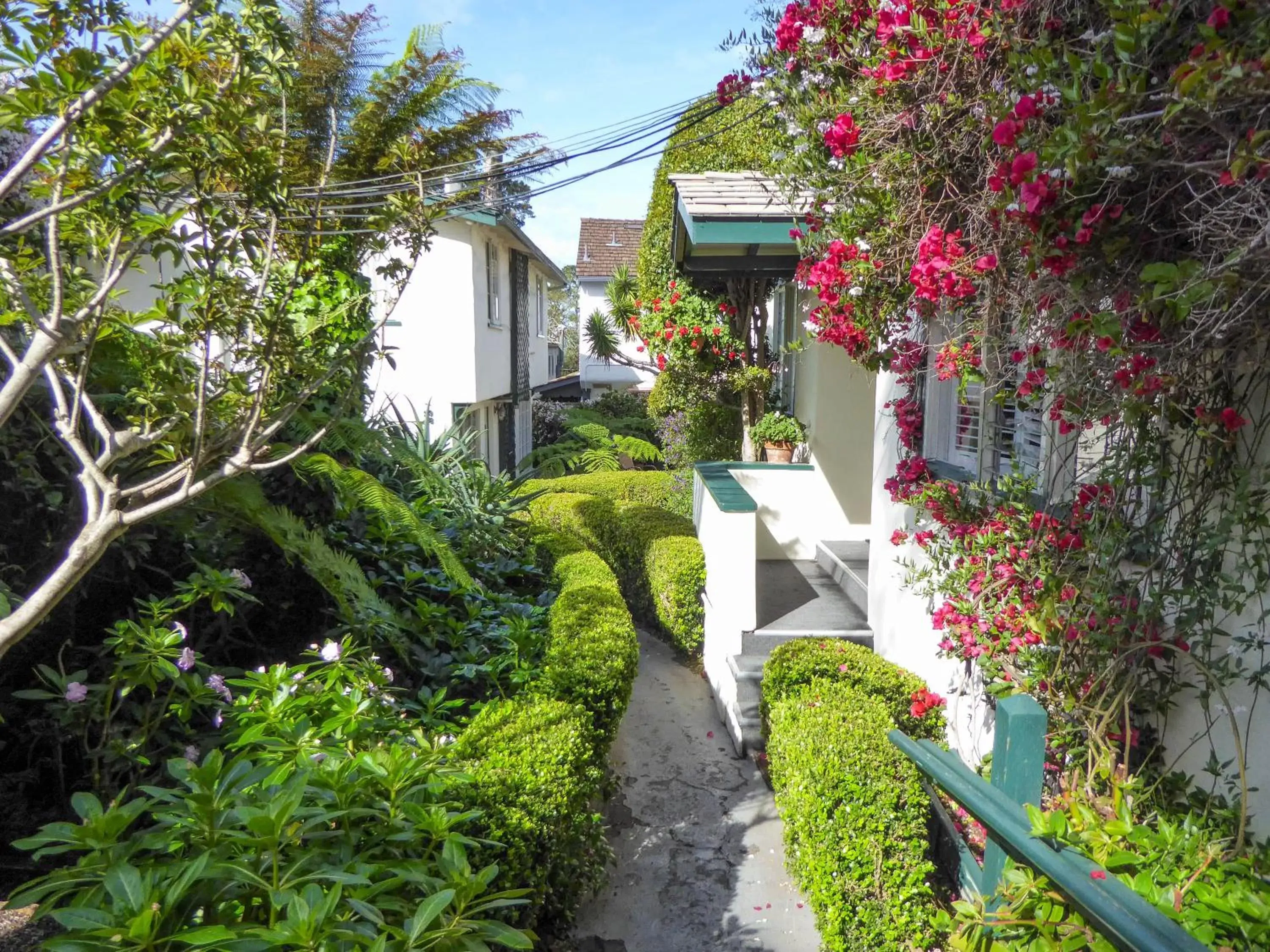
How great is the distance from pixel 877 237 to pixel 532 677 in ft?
9.58

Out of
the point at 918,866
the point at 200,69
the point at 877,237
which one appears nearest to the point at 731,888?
the point at 918,866

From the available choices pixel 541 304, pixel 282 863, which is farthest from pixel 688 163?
pixel 541 304

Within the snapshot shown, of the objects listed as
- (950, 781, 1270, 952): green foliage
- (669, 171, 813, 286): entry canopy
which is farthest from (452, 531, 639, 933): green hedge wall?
(669, 171, 813, 286): entry canopy

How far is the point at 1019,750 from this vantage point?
1652 millimetres

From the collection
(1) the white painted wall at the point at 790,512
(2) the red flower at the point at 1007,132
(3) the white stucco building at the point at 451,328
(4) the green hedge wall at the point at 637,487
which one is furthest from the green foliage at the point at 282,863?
(3) the white stucco building at the point at 451,328

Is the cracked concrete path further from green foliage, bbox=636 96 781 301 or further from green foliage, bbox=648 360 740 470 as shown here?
green foliage, bbox=636 96 781 301

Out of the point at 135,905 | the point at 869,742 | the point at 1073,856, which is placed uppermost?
the point at 1073,856

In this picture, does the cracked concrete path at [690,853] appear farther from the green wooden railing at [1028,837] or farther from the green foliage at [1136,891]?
the green wooden railing at [1028,837]

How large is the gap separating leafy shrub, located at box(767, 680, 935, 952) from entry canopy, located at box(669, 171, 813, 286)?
3.51m

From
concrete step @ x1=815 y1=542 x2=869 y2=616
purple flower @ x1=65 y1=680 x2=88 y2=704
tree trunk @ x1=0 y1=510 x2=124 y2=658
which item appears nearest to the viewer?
tree trunk @ x1=0 y1=510 x2=124 y2=658

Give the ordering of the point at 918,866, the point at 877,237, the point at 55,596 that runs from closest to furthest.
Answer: the point at 55,596 → the point at 877,237 → the point at 918,866

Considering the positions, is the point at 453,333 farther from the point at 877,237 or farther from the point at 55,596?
the point at 55,596

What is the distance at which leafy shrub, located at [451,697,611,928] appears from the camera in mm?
3168

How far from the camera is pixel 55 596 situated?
209cm
